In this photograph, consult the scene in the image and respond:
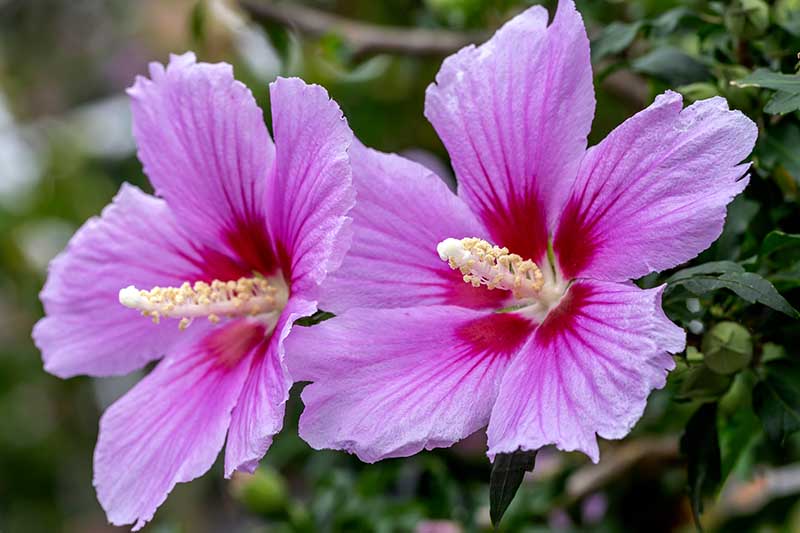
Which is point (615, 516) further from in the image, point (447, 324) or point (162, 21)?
point (162, 21)

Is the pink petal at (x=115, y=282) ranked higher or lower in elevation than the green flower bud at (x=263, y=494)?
higher

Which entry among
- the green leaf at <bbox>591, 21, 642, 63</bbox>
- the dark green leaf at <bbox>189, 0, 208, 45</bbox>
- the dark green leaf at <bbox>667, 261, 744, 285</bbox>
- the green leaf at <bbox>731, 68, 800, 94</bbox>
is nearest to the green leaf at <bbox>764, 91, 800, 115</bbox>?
the green leaf at <bbox>731, 68, 800, 94</bbox>

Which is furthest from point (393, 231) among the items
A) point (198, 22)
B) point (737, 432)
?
point (198, 22)

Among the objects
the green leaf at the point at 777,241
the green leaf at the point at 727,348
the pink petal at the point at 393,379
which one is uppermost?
the green leaf at the point at 777,241

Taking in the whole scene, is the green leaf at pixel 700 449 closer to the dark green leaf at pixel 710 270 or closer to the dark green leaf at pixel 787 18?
the dark green leaf at pixel 710 270

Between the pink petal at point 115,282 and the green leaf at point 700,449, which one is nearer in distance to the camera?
the green leaf at point 700,449

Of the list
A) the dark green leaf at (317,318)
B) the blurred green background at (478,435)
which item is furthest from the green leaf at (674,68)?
the dark green leaf at (317,318)
